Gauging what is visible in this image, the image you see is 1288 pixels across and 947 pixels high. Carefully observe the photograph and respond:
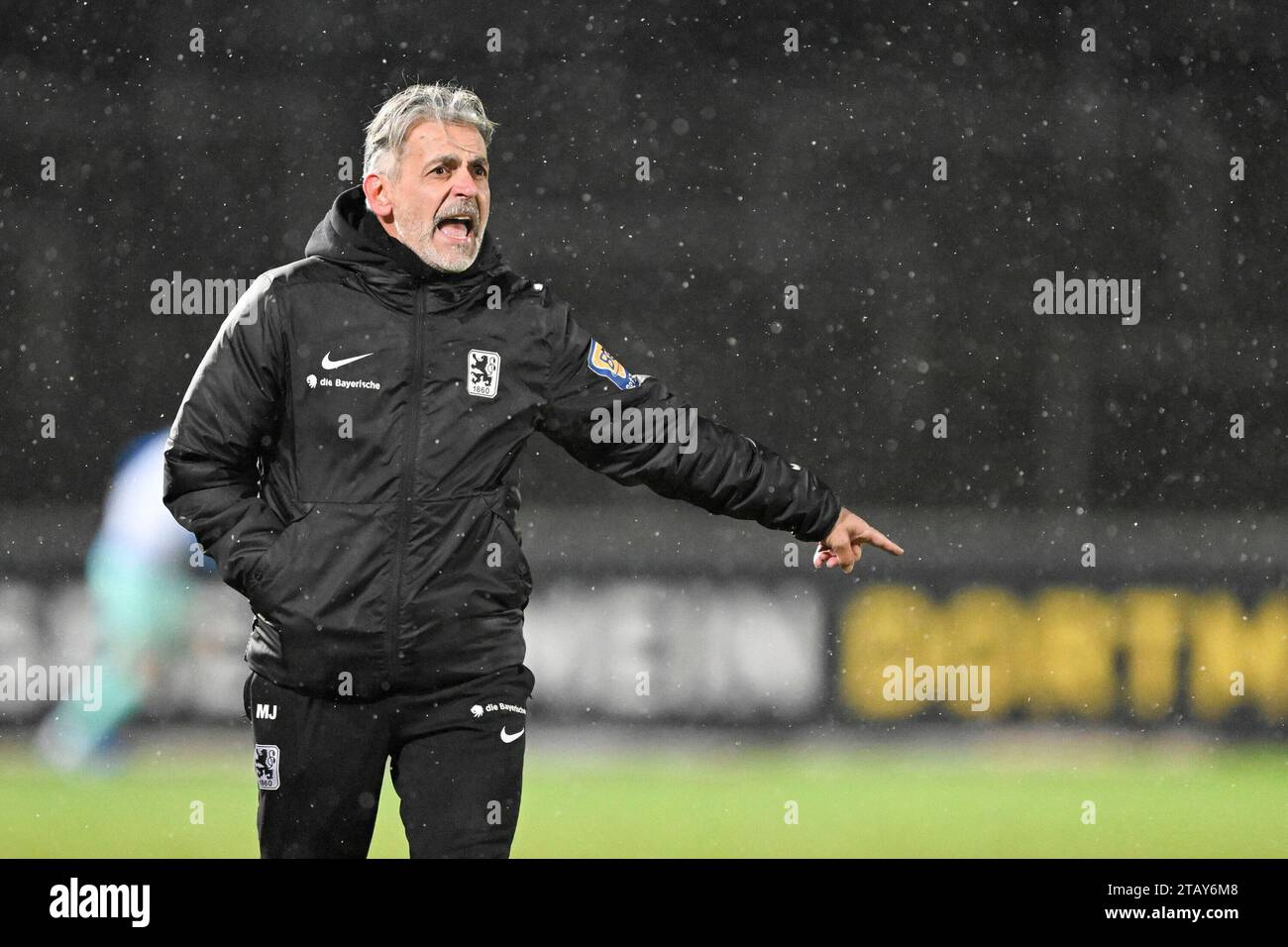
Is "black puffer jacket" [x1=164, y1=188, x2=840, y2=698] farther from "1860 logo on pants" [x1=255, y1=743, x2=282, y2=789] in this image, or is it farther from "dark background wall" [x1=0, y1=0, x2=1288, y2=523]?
"dark background wall" [x1=0, y1=0, x2=1288, y2=523]

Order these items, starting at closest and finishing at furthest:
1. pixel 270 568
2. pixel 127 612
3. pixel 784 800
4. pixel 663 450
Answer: pixel 270 568 < pixel 663 450 < pixel 784 800 < pixel 127 612

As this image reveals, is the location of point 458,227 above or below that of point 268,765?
above

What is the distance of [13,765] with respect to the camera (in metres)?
6.47

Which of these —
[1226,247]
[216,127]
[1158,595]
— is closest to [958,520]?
[1158,595]

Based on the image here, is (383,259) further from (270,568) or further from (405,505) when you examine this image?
(270,568)

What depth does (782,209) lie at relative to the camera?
25.8 feet

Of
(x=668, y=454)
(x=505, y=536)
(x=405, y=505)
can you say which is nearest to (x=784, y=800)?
(x=668, y=454)

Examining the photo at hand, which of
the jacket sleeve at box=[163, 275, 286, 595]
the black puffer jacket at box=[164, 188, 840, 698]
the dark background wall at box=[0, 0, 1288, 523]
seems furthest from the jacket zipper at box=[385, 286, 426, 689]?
the dark background wall at box=[0, 0, 1288, 523]

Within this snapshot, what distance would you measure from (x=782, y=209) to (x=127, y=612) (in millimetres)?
3290

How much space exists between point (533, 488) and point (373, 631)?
4417 mm

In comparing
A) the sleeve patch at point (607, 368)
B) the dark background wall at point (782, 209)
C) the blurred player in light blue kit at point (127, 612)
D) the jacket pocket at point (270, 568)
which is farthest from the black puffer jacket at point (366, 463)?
the dark background wall at point (782, 209)

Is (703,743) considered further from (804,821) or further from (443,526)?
(443,526)

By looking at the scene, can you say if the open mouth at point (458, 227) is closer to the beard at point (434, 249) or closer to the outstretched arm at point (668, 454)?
the beard at point (434, 249)

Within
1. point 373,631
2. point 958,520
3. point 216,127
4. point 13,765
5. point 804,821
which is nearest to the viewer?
point 373,631
